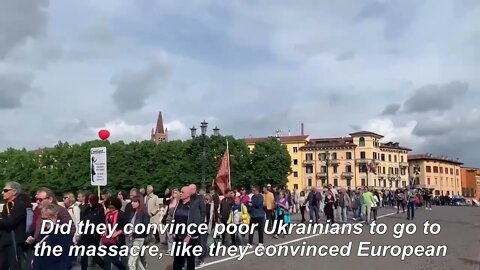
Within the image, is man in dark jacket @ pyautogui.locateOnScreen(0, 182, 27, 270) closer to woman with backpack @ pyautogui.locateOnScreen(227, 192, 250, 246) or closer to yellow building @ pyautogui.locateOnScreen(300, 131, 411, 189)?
woman with backpack @ pyautogui.locateOnScreen(227, 192, 250, 246)

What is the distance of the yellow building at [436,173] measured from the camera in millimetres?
154250

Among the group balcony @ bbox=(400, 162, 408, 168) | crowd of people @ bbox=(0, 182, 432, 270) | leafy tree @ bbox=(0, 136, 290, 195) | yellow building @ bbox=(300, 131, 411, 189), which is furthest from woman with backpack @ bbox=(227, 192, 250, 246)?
balcony @ bbox=(400, 162, 408, 168)

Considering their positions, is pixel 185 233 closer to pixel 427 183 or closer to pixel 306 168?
pixel 306 168

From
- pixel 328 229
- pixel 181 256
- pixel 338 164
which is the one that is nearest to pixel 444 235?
pixel 328 229

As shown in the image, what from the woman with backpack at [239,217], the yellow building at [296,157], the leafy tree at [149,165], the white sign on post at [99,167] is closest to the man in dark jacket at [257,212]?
the woman with backpack at [239,217]

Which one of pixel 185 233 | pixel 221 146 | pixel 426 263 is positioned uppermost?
pixel 221 146

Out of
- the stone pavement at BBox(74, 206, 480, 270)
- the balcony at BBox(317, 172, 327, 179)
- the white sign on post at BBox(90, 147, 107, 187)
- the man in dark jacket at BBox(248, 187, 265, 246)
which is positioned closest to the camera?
the stone pavement at BBox(74, 206, 480, 270)

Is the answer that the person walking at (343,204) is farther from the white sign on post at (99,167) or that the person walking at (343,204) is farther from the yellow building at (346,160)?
the yellow building at (346,160)

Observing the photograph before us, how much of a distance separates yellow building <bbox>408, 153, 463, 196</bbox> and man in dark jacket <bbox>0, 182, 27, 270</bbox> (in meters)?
147

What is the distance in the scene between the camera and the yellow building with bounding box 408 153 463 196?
506 feet

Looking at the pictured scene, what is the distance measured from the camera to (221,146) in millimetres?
85125

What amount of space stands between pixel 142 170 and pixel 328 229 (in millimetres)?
62942

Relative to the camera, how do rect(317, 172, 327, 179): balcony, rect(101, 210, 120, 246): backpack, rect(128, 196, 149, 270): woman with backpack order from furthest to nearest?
1. rect(317, 172, 327, 179): balcony
2. rect(128, 196, 149, 270): woman with backpack
3. rect(101, 210, 120, 246): backpack

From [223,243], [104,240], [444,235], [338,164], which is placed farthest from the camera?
[338,164]
